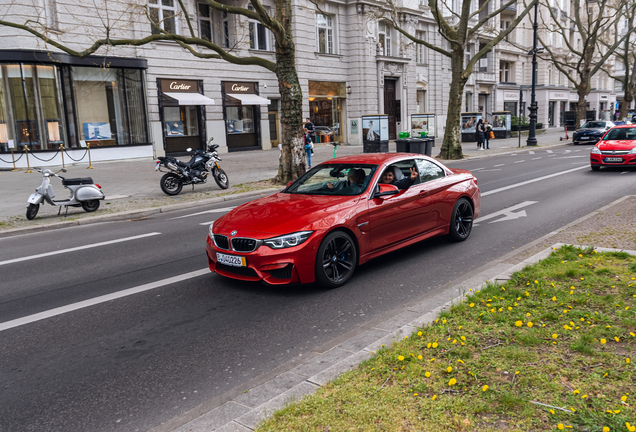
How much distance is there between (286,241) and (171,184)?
10180mm

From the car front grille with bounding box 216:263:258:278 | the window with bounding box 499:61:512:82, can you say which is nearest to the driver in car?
the car front grille with bounding box 216:263:258:278

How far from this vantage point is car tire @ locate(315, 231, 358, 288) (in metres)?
5.88

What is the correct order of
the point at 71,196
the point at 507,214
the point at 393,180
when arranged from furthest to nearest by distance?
the point at 71,196, the point at 507,214, the point at 393,180

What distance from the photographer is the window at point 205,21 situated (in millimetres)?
29266

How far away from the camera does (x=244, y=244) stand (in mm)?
5805

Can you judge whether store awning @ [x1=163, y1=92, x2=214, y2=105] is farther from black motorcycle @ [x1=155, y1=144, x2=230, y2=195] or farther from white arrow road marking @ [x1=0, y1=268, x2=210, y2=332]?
white arrow road marking @ [x1=0, y1=268, x2=210, y2=332]

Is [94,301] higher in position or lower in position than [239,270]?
lower

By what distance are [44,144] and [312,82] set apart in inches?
690

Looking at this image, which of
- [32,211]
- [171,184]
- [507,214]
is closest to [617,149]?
[507,214]

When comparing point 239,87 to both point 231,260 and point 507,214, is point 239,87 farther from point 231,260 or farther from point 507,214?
point 231,260

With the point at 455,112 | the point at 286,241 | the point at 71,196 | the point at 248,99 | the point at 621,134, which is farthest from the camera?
the point at 248,99

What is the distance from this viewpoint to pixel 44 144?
23.3 metres

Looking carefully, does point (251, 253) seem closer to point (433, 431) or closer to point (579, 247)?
point (433, 431)

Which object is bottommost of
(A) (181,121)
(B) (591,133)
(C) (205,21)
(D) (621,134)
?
(B) (591,133)
